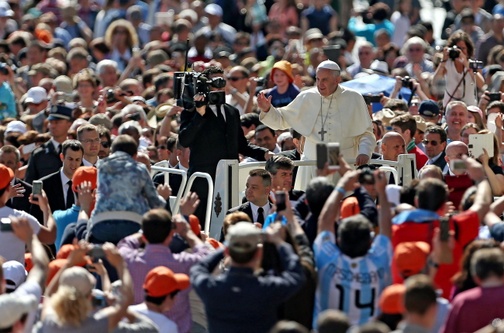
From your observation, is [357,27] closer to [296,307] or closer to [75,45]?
[75,45]

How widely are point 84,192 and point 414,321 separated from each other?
386 cm

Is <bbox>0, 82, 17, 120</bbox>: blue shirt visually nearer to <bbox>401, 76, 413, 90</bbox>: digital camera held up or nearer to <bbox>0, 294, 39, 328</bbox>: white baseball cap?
<bbox>401, 76, 413, 90</bbox>: digital camera held up

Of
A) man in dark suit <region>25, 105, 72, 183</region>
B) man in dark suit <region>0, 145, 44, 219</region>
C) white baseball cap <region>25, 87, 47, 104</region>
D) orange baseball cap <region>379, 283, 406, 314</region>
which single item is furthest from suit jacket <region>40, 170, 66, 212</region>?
orange baseball cap <region>379, 283, 406, 314</region>

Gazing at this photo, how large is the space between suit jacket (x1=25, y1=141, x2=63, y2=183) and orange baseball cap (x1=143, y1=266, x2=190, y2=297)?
5.44m

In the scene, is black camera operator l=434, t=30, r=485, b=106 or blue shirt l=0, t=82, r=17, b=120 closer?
black camera operator l=434, t=30, r=485, b=106

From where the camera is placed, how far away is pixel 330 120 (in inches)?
533

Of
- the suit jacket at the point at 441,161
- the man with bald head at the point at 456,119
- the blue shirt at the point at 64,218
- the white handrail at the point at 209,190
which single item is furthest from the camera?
the man with bald head at the point at 456,119

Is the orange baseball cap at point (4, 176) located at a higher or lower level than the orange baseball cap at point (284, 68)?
lower

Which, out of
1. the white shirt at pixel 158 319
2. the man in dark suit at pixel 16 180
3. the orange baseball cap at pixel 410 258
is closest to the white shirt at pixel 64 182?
the man in dark suit at pixel 16 180

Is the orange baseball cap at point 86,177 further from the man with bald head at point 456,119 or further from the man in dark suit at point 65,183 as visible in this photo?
the man with bald head at point 456,119

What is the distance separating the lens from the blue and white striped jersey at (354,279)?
368 inches

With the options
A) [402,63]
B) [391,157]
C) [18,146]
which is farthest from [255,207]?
[402,63]

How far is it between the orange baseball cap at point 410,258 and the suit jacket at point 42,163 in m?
6.18

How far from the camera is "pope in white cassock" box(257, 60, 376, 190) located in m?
13.5
